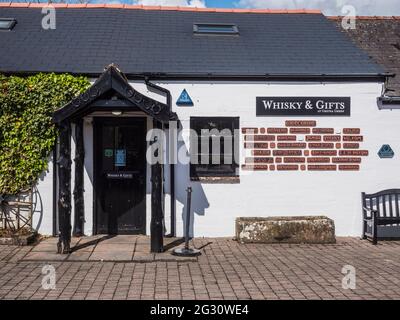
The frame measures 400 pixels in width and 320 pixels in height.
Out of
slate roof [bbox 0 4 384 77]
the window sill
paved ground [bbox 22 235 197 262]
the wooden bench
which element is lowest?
paved ground [bbox 22 235 197 262]

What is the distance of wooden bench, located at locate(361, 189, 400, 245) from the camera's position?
33.6ft

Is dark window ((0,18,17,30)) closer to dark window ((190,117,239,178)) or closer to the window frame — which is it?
the window frame

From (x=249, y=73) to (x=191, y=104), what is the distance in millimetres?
1336

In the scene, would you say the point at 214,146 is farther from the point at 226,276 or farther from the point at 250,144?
the point at 226,276

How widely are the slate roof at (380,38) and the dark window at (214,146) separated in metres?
5.33

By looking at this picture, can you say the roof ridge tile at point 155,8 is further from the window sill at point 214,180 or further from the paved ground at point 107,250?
the paved ground at point 107,250

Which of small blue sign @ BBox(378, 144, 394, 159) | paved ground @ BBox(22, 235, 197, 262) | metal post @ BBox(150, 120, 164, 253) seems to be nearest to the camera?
paved ground @ BBox(22, 235, 197, 262)

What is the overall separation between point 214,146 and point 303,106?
2.02m

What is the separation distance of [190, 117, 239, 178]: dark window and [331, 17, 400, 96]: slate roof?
210 inches

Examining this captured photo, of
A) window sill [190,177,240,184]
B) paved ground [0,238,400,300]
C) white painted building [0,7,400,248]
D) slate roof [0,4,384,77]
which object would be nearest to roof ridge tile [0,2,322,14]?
slate roof [0,4,384,77]

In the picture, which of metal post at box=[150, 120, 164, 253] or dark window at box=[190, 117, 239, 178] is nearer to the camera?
metal post at box=[150, 120, 164, 253]

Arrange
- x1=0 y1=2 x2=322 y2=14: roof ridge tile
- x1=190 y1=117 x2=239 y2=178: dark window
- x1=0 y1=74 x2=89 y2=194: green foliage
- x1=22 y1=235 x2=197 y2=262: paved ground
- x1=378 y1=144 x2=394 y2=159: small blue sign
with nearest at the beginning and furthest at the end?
1. x1=22 y1=235 x2=197 y2=262: paved ground
2. x1=0 y1=74 x2=89 y2=194: green foliage
3. x1=190 y1=117 x2=239 y2=178: dark window
4. x1=378 y1=144 x2=394 y2=159: small blue sign
5. x1=0 y1=2 x2=322 y2=14: roof ridge tile

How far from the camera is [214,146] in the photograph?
10844 millimetres

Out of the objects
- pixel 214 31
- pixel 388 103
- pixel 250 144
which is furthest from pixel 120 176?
pixel 388 103
